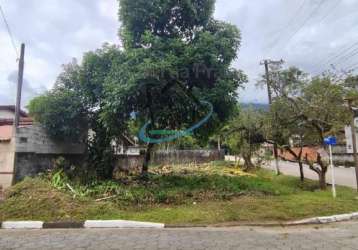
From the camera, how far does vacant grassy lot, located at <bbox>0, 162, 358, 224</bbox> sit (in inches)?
324

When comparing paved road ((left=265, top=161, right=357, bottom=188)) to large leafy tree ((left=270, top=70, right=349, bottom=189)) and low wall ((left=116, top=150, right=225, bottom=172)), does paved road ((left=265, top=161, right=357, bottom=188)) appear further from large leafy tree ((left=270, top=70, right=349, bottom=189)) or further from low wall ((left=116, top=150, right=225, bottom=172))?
low wall ((left=116, top=150, right=225, bottom=172))

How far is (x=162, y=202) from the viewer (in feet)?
31.5

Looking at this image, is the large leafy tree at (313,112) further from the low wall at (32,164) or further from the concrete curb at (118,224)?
the low wall at (32,164)

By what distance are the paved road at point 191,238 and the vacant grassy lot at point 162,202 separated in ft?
2.77

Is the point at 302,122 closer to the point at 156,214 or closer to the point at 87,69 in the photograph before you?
the point at 156,214

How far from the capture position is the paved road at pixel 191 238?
5.88 metres

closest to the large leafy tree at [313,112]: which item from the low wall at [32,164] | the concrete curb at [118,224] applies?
the concrete curb at [118,224]

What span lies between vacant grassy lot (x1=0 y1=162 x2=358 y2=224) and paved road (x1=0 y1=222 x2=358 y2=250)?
0.85 m

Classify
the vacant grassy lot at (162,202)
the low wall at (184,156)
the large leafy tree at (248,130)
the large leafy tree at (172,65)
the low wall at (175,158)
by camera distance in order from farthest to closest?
1. the low wall at (184,156)
2. the low wall at (175,158)
3. the large leafy tree at (248,130)
4. the large leafy tree at (172,65)
5. the vacant grassy lot at (162,202)

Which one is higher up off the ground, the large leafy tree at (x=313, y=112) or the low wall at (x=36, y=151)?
the large leafy tree at (x=313, y=112)

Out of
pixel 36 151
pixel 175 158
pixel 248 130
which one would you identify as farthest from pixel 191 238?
pixel 175 158

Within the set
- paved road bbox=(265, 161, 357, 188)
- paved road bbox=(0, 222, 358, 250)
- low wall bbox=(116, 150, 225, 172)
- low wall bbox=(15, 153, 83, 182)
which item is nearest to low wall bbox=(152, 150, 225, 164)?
low wall bbox=(116, 150, 225, 172)

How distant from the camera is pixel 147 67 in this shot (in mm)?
10016

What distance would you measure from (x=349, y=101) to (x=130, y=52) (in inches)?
325
